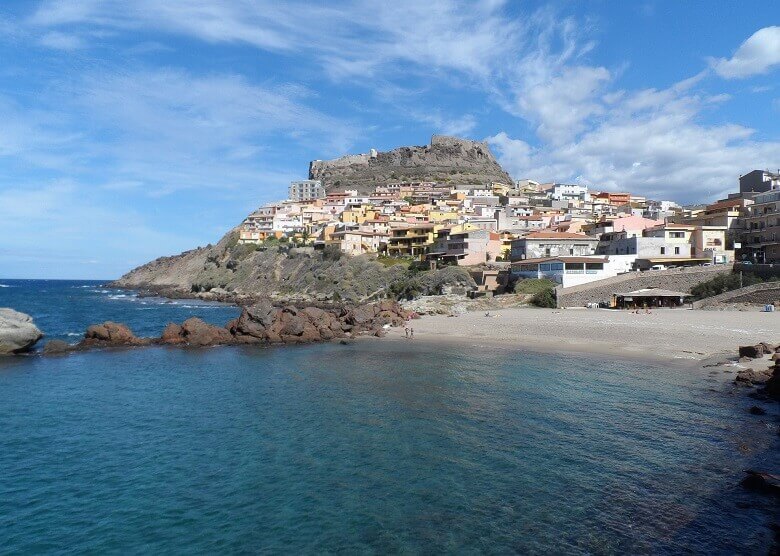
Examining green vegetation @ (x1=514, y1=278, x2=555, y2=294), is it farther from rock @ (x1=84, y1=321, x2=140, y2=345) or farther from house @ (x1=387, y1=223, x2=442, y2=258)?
rock @ (x1=84, y1=321, x2=140, y2=345)

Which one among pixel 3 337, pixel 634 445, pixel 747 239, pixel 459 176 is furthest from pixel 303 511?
pixel 459 176

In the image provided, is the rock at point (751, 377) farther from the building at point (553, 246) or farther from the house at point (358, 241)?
the house at point (358, 241)

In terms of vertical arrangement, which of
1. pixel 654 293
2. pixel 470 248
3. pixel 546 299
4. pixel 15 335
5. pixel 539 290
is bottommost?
pixel 15 335

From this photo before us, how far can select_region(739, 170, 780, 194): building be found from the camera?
7869 cm

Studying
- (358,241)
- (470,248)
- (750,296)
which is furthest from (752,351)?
(358,241)

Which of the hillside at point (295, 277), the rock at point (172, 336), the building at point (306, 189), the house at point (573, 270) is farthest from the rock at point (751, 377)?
the building at point (306, 189)

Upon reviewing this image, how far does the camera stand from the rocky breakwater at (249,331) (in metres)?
38.7

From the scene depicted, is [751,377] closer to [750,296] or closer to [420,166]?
[750,296]

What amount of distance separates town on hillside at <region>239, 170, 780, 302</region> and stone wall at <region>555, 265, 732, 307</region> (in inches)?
93.7

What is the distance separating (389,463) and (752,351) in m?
21.1

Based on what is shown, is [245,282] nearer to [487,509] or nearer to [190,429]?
[190,429]

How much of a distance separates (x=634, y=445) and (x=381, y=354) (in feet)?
65.2

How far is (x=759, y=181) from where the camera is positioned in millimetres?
80375

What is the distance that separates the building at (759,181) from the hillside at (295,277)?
167ft
